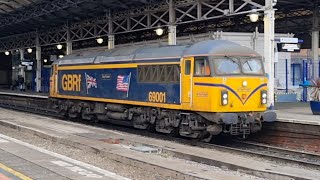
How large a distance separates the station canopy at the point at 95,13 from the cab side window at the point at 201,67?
33.5ft

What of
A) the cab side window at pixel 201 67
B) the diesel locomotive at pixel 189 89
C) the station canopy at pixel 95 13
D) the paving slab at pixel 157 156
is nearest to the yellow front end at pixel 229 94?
the diesel locomotive at pixel 189 89

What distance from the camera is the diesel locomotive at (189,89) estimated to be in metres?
14.2

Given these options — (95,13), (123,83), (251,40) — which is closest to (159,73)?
(123,83)

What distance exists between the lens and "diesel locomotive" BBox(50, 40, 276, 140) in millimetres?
14164

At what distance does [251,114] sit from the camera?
575 inches

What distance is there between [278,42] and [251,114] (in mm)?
6572

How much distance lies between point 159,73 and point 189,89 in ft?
6.03

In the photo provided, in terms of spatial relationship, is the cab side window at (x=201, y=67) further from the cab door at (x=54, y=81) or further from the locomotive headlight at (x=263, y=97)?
the cab door at (x=54, y=81)

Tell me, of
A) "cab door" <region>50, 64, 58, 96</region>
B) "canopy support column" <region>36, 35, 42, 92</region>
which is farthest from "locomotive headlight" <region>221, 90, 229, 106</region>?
Result: "canopy support column" <region>36, 35, 42, 92</region>

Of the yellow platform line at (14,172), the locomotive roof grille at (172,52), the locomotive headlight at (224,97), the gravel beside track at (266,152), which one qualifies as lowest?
the gravel beside track at (266,152)

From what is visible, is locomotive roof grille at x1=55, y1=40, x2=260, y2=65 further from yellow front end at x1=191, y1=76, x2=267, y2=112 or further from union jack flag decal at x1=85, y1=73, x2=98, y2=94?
yellow front end at x1=191, y1=76, x2=267, y2=112

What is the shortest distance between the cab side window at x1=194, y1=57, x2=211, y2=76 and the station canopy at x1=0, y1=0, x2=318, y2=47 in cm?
1020

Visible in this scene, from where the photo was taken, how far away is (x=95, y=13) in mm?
32562

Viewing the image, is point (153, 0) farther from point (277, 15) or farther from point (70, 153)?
point (70, 153)
